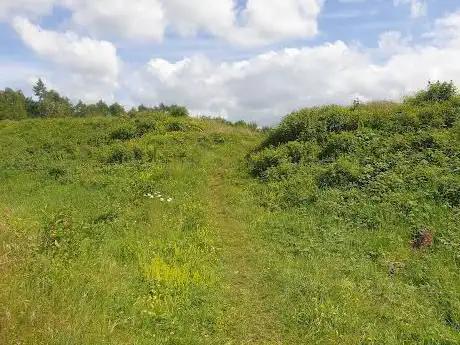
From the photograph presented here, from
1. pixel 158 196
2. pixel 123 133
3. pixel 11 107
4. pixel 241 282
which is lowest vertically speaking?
pixel 241 282

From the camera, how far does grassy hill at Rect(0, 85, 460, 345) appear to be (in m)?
6.23

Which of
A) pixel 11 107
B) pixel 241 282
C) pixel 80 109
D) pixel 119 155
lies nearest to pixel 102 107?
pixel 80 109

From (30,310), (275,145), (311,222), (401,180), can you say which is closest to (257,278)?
(311,222)

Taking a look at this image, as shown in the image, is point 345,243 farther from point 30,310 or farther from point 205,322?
point 30,310

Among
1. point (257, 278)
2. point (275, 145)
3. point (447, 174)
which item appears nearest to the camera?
point (257, 278)

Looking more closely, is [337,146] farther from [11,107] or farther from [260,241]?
[11,107]

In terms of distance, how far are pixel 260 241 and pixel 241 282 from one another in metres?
2.02

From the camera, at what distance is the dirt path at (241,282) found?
6594 millimetres

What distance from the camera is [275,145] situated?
1872 cm

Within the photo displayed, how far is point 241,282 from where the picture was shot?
8.27 m

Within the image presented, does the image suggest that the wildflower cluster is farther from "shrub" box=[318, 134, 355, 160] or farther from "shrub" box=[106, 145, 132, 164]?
"shrub" box=[106, 145, 132, 164]

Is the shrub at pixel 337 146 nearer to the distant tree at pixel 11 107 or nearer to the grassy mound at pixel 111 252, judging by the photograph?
the grassy mound at pixel 111 252

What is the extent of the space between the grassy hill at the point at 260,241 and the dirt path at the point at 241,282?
35 millimetres

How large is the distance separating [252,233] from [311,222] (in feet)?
4.80
